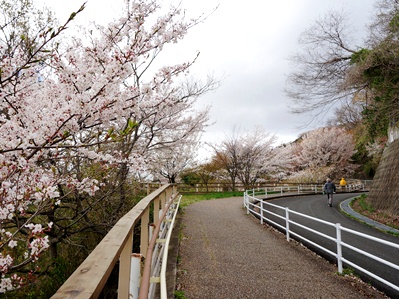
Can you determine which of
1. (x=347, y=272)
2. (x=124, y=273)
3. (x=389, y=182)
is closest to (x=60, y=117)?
(x=124, y=273)

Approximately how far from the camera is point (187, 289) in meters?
4.05

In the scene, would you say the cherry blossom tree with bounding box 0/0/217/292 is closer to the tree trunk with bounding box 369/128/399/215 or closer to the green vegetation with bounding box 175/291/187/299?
the green vegetation with bounding box 175/291/187/299

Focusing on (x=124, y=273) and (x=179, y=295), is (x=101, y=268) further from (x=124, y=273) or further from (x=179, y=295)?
(x=179, y=295)

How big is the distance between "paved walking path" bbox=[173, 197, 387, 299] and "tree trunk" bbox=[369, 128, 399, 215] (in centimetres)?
747

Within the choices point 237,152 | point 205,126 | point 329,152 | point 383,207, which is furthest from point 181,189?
point 329,152

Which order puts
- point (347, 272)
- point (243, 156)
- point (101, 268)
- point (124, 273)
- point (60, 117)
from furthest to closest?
point (243, 156), point (347, 272), point (60, 117), point (124, 273), point (101, 268)

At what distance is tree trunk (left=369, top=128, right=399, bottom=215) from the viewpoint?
39.0ft

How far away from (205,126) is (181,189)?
1205 cm

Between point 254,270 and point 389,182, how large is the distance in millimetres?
11328

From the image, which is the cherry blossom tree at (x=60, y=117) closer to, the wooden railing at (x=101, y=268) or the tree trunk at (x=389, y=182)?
the wooden railing at (x=101, y=268)

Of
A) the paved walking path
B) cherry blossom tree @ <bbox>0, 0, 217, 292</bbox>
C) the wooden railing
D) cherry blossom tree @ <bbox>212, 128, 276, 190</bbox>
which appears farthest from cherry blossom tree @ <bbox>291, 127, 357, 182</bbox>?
the wooden railing

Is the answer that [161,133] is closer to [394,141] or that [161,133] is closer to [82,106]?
[82,106]

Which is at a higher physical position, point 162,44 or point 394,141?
point 162,44

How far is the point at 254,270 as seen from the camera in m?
4.98
